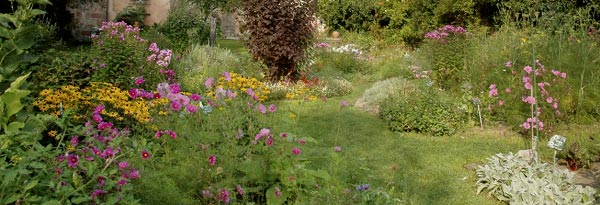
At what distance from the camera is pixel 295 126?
4.65 meters

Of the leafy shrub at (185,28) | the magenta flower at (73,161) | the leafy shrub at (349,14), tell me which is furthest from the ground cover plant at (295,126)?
the leafy shrub at (349,14)

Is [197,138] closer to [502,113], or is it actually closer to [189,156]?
[189,156]

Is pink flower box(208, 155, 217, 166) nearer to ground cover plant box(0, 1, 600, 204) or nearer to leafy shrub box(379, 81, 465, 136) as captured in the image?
ground cover plant box(0, 1, 600, 204)

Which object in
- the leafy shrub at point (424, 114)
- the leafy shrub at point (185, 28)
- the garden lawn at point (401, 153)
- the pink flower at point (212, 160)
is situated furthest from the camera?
the leafy shrub at point (185, 28)

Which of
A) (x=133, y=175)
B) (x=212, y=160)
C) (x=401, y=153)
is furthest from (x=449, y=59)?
(x=133, y=175)

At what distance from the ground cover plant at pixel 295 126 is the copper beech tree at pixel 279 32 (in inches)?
3.6

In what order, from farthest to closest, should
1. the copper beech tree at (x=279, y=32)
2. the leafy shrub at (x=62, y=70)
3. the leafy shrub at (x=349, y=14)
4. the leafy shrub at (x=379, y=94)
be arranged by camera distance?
the leafy shrub at (x=349, y=14) → the copper beech tree at (x=279, y=32) → the leafy shrub at (x=379, y=94) → the leafy shrub at (x=62, y=70)

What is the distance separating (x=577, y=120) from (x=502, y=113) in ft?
2.64

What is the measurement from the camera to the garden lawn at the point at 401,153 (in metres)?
4.46

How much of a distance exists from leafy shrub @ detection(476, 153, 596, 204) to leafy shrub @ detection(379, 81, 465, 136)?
1762 millimetres

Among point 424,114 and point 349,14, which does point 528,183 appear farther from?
point 349,14

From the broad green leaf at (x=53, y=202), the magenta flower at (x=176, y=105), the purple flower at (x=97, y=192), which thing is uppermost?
the magenta flower at (x=176, y=105)

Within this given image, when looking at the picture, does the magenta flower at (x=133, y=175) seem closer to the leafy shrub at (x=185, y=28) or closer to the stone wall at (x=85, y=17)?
the leafy shrub at (x=185, y=28)

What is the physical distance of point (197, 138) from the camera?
146 inches
